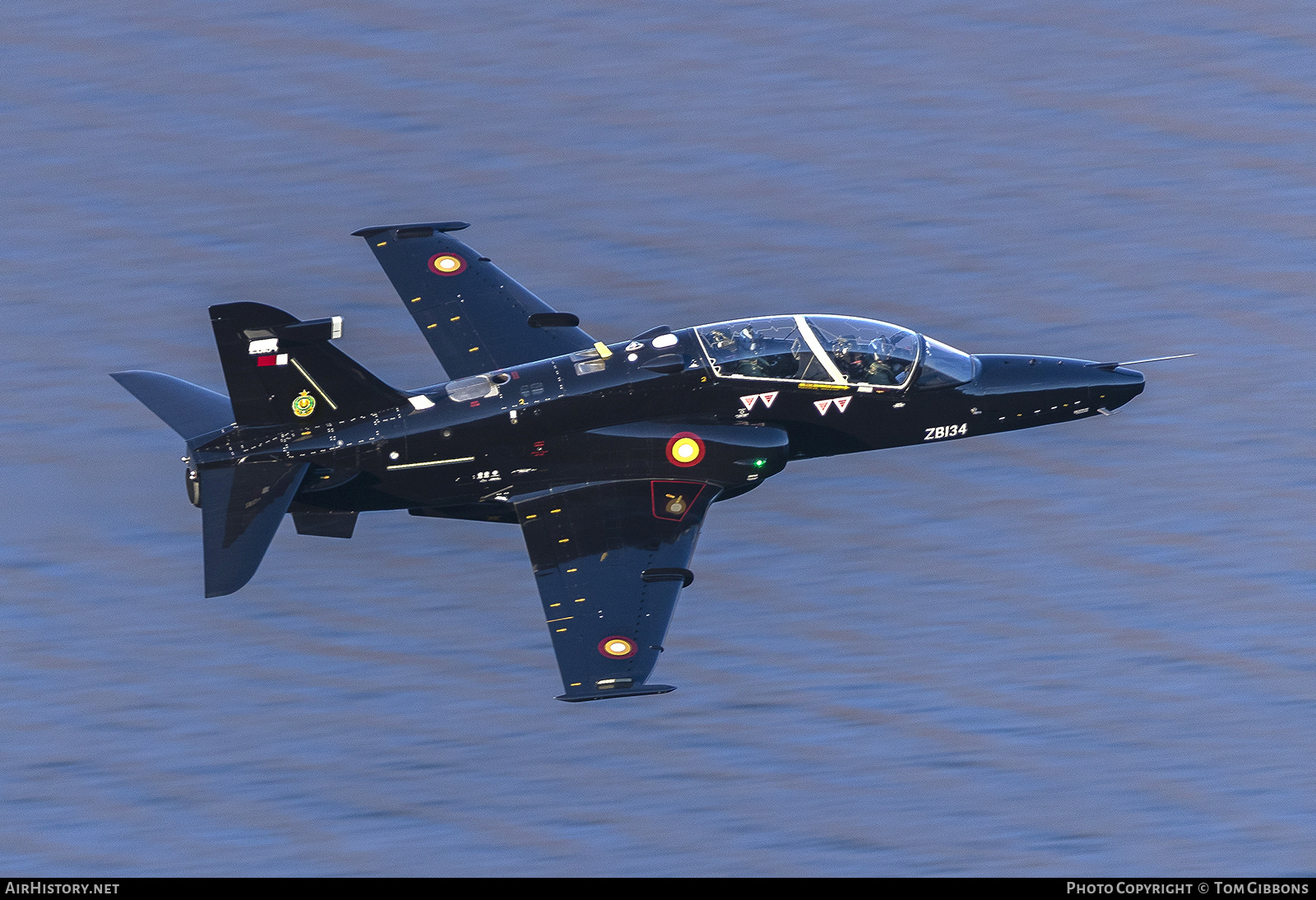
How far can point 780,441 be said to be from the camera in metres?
32.7

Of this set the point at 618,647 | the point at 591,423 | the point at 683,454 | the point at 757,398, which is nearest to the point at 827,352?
the point at 757,398

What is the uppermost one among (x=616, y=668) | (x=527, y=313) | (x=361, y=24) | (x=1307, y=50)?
(x=361, y=24)

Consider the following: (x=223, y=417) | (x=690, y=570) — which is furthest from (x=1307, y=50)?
(x=223, y=417)

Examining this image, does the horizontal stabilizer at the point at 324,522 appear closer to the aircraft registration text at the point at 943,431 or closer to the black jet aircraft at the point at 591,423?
the black jet aircraft at the point at 591,423

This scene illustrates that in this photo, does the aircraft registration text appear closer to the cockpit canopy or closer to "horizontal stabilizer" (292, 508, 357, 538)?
the cockpit canopy

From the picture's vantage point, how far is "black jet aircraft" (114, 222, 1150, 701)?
31406mm

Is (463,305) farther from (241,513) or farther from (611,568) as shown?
(611,568)

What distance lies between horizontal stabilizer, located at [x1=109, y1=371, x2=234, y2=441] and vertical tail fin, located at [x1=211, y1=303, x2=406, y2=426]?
837 millimetres

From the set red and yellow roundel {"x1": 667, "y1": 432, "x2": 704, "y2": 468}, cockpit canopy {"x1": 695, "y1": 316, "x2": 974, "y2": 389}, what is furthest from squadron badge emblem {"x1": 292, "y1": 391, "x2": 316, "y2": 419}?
cockpit canopy {"x1": 695, "y1": 316, "x2": 974, "y2": 389}

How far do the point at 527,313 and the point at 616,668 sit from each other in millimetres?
9193

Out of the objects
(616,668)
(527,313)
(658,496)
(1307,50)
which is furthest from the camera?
(1307,50)

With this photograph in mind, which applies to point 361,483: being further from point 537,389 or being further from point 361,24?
point 361,24

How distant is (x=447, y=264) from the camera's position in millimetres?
36438

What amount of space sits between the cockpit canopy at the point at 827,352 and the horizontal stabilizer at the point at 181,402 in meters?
8.71
